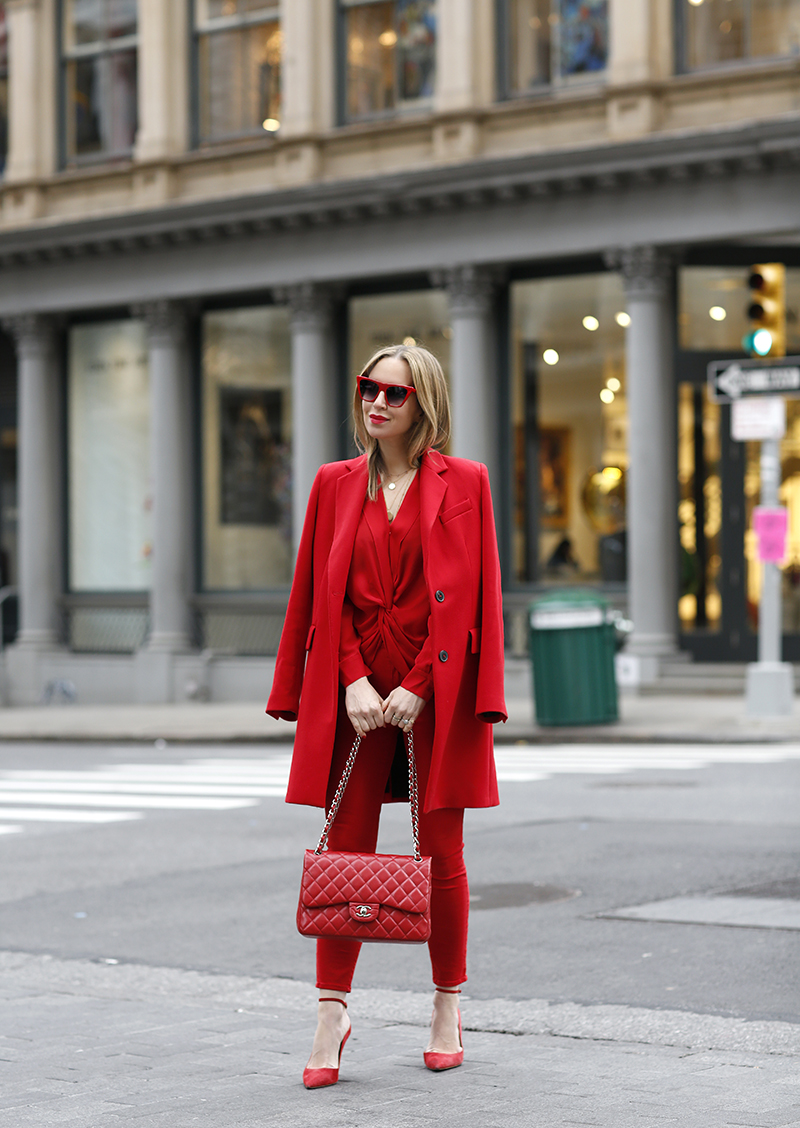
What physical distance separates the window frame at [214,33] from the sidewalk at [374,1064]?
2017 centimetres

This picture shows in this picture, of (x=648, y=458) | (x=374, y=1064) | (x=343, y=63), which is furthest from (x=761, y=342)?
(x=374, y=1064)

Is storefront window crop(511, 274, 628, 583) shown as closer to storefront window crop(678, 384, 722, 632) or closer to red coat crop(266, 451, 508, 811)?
storefront window crop(678, 384, 722, 632)

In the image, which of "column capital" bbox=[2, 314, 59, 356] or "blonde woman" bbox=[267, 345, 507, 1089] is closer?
"blonde woman" bbox=[267, 345, 507, 1089]

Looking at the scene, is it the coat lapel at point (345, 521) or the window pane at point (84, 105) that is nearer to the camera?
the coat lapel at point (345, 521)

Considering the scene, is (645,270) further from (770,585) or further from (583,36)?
(770,585)

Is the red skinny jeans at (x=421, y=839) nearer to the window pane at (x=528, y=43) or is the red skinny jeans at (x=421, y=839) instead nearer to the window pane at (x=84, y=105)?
the window pane at (x=528, y=43)

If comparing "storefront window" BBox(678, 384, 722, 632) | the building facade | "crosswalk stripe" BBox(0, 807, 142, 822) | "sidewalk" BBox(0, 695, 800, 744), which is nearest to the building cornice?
the building facade

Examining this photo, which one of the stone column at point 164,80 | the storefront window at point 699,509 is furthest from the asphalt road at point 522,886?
the stone column at point 164,80

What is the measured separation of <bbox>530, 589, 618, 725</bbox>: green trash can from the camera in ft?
60.9

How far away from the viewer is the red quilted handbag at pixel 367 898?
4.92m

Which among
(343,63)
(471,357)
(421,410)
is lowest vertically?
(421,410)

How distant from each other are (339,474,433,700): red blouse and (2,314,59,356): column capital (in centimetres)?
2308

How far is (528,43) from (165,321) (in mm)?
6634

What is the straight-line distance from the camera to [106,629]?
27359 millimetres
